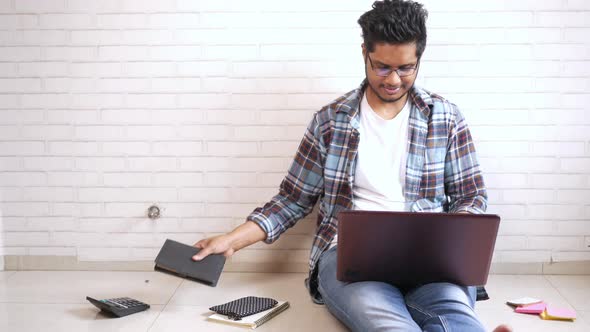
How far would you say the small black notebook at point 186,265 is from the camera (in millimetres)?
2305

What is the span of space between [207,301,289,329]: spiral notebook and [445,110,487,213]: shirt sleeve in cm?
74

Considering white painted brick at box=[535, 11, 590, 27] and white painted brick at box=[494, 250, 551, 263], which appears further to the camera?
white painted brick at box=[494, 250, 551, 263]

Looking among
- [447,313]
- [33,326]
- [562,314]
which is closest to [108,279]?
[33,326]

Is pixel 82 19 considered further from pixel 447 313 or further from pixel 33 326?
pixel 447 313

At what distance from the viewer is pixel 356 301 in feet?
7.14

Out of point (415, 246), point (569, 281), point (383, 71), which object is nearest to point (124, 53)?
point (383, 71)

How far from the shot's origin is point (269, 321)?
97.8 inches

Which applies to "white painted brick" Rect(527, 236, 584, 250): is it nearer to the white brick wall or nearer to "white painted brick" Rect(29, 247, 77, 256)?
the white brick wall

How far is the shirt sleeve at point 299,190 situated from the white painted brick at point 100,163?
29.6 inches

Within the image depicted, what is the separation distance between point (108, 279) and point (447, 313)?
5.08ft

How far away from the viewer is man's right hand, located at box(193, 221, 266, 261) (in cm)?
238

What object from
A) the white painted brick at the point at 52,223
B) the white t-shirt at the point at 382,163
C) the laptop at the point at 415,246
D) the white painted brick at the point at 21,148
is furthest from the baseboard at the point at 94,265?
the laptop at the point at 415,246

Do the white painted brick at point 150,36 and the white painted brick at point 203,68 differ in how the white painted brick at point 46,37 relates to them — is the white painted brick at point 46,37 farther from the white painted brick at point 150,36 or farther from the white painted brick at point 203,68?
the white painted brick at point 203,68

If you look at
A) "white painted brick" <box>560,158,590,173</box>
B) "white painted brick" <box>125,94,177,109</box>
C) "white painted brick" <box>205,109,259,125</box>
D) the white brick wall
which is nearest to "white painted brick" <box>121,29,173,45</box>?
the white brick wall
